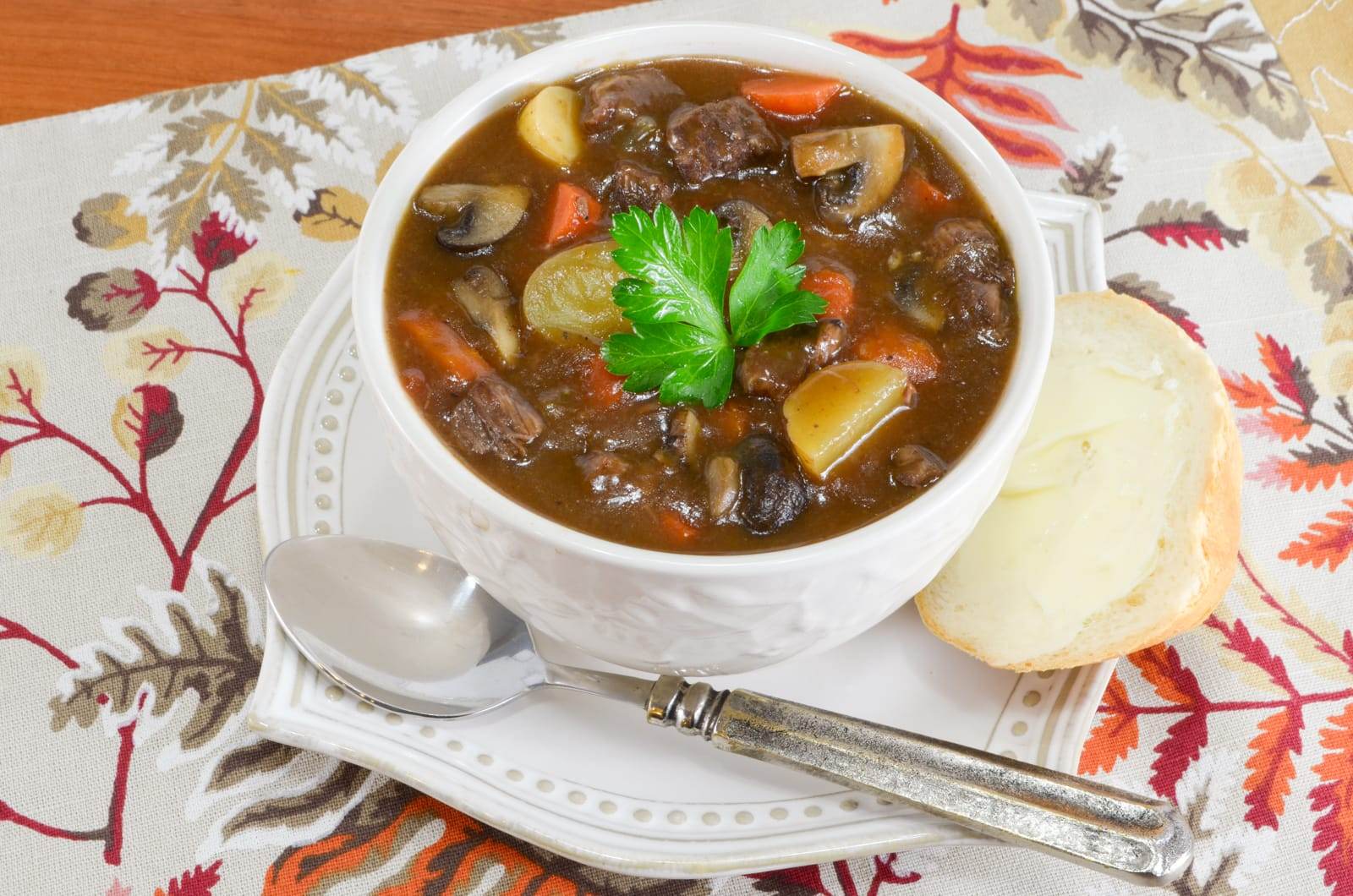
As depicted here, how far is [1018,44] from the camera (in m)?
3.66

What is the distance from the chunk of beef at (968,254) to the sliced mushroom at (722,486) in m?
0.56

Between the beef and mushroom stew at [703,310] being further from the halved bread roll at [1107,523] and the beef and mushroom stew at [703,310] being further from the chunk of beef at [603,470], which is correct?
the halved bread roll at [1107,523]

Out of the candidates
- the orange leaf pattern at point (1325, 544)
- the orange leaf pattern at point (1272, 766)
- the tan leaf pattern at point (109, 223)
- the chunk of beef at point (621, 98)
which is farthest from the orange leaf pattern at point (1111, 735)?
the tan leaf pattern at point (109, 223)

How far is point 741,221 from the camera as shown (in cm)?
228

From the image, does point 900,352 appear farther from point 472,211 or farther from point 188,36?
point 188,36

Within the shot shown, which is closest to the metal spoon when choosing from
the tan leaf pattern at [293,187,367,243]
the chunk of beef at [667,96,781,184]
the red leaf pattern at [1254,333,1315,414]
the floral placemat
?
the floral placemat

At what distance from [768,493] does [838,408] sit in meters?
0.20

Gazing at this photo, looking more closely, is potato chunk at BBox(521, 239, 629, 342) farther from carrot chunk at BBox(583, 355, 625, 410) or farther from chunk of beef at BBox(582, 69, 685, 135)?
chunk of beef at BBox(582, 69, 685, 135)

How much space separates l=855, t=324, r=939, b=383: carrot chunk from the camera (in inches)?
83.6

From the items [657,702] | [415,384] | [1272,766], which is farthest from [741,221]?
[1272,766]

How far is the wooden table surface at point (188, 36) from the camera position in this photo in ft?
11.5

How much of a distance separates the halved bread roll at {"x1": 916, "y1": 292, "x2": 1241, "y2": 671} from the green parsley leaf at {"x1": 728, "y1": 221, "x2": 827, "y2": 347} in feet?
2.11

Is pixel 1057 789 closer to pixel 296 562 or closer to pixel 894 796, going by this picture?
pixel 894 796

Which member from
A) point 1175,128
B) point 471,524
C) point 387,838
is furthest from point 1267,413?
point 387,838
